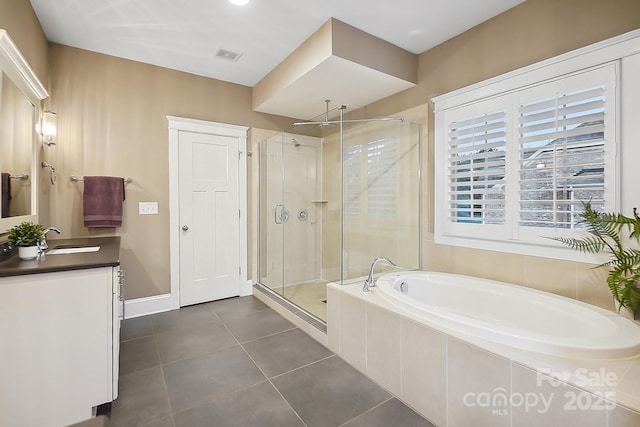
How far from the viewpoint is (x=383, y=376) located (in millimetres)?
1908

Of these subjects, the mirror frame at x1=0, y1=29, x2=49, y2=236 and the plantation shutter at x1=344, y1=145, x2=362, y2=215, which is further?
the plantation shutter at x1=344, y1=145, x2=362, y2=215

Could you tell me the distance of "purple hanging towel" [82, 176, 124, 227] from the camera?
2.76 meters

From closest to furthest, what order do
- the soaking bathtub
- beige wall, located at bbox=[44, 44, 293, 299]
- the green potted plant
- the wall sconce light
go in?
1. the soaking bathtub
2. the green potted plant
3. the wall sconce light
4. beige wall, located at bbox=[44, 44, 293, 299]

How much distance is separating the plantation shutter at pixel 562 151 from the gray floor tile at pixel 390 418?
1540 mm

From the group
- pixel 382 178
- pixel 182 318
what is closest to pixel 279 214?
pixel 382 178

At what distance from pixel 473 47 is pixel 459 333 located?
2.30 meters

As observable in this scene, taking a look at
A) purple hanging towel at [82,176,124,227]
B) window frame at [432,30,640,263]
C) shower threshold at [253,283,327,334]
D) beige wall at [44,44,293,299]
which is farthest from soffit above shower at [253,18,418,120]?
shower threshold at [253,283,327,334]

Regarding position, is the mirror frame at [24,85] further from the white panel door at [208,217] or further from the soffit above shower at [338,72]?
the soffit above shower at [338,72]

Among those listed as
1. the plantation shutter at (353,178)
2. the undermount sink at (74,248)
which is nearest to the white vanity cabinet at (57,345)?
the undermount sink at (74,248)

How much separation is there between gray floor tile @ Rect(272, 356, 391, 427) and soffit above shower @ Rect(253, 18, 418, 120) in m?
2.37

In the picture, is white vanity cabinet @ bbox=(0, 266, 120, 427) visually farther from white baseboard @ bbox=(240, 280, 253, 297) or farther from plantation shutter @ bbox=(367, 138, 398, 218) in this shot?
plantation shutter @ bbox=(367, 138, 398, 218)

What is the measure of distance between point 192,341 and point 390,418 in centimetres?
174

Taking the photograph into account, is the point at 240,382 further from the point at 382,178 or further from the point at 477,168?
the point at 477,168

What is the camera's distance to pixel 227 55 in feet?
9.82
